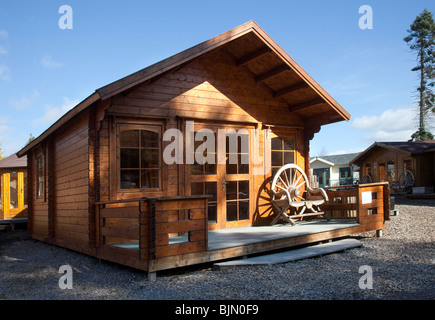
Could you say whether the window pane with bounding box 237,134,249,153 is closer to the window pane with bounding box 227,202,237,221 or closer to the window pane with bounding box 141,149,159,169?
the window pane with bounding box 227,202,237,221

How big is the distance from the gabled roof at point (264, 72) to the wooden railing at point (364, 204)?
163 centimetres

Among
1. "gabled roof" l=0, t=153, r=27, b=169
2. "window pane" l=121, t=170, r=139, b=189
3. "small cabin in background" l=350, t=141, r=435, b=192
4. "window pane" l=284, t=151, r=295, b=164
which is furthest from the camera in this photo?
"small cabin in background" l=350, t=141, r=435, b=192

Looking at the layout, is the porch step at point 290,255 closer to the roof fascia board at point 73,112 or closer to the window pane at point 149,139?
the window pane at point 149,139

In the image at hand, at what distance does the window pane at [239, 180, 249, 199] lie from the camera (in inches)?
314

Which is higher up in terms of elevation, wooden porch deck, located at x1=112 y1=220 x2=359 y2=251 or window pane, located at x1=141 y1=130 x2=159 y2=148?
window pane, located at x1=141 y1=130 x2=159 y2=148

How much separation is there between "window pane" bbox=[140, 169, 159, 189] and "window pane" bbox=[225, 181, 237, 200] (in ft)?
5.14

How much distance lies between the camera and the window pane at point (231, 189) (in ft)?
25.6

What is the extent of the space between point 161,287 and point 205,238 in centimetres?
100

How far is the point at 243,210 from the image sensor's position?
8031 mm

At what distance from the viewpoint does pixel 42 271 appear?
6.11 m

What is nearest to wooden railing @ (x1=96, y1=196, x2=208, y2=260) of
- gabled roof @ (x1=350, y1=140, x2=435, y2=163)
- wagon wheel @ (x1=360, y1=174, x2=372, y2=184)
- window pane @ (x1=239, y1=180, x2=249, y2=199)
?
window pane @ (x1=239, y1=180, x2=249, y2=199)

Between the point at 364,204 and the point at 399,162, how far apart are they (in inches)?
687
